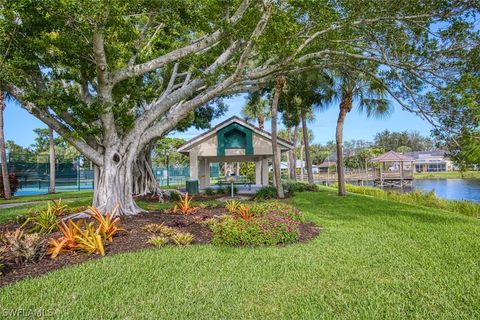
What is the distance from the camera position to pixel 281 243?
6312 millimetres

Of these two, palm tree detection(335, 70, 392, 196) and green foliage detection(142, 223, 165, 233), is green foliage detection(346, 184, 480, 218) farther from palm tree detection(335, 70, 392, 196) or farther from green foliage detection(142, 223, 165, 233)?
green foliage detection(142, 223, 165, 233)

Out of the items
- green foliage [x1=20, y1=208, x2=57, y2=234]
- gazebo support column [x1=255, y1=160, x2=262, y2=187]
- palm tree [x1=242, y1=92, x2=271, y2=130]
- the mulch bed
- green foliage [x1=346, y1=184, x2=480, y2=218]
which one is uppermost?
palm tree [x1=242, y1=92, x2=271, y2=130]

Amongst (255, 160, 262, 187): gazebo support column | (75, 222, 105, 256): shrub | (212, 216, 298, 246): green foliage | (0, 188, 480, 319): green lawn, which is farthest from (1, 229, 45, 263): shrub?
(255, 160, 262, 187): gazebo support column

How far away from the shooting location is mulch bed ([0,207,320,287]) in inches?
192

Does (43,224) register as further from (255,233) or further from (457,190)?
(457,190)

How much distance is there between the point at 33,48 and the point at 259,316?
8.58 meters

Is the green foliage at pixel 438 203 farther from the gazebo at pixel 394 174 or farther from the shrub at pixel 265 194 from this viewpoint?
the gazebo at pixel 394 174

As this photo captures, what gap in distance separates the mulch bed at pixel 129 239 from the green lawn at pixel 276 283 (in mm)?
368

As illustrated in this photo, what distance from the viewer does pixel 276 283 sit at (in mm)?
4223

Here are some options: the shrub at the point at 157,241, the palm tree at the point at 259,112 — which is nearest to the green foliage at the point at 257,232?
the shrub at the point at 157,241

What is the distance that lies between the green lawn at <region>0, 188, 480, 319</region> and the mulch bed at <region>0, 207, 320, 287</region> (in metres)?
0.37

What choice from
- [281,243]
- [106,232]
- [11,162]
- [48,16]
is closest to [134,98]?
[48,16]

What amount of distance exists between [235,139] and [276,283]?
652 inches

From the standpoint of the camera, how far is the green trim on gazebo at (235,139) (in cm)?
2002
